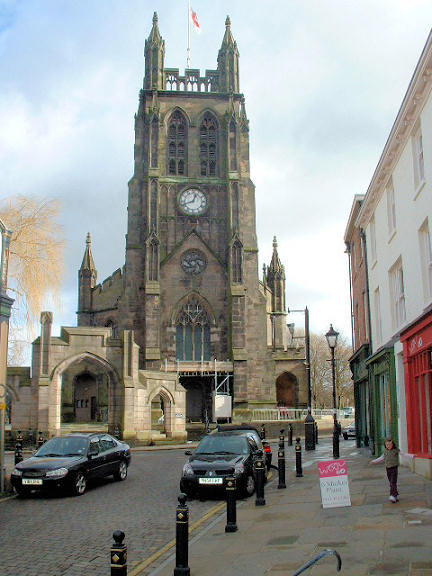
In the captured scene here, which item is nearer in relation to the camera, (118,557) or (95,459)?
(118,557)

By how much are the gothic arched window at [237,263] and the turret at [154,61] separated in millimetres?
16143

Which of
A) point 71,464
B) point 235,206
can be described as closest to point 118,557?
point 71,464

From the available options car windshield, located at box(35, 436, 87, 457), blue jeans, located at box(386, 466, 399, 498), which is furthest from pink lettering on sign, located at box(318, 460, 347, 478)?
car windshield, located at box(35, 436, 87, 457)

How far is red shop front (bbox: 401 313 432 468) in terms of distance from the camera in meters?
14.0

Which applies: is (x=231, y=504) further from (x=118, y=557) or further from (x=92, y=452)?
(x=92, y=452)

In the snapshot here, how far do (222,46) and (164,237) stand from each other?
19.1m

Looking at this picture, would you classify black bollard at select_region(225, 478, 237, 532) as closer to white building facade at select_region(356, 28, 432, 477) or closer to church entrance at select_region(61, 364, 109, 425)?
white building facade at select_region(356, 28, 432, 477)

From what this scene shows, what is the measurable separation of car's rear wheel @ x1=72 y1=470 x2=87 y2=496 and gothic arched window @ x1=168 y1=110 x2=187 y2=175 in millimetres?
41104

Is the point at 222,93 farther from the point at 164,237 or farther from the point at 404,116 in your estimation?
the point at 404,116

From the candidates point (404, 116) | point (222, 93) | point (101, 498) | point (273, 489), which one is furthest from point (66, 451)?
point (222, 93)

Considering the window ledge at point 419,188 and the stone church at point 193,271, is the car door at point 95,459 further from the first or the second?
the stone church at point 193,271

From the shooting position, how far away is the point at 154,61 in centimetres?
5475

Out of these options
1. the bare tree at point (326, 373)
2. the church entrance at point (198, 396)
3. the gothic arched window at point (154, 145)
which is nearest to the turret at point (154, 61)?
the gothic arched window at point (154, 145)

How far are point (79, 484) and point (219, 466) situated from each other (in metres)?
3.48
